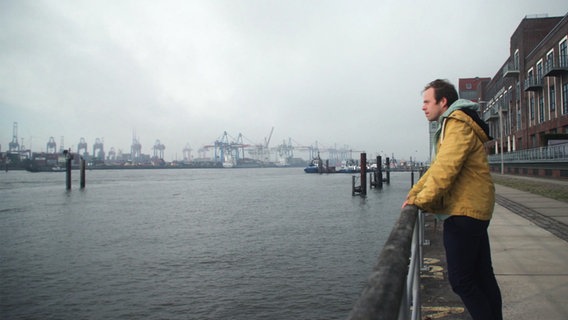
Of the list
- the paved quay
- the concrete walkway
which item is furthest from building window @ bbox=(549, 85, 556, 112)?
the paved quay

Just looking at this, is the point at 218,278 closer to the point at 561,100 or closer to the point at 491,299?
the point at 491,299

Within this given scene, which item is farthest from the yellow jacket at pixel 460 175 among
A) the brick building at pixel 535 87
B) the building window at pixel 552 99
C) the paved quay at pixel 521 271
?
the building window at pixel 552 99

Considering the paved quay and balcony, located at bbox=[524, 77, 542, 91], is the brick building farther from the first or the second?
the paved quay

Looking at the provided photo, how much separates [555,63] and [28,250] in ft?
120

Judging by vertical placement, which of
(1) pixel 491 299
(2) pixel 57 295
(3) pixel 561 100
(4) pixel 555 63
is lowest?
(2) pixel 57 295

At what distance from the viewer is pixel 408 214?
2.96 metres

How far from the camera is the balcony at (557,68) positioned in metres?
31.3

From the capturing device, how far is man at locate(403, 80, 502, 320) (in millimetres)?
2445

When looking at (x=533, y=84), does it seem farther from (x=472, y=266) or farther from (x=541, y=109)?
(x=472, y=266)

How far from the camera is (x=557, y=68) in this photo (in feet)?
103

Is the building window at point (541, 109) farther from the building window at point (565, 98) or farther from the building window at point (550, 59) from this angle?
Result: the building window at point (565, 98)

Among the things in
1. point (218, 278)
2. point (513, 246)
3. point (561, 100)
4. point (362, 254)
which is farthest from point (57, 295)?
point (561, 100)

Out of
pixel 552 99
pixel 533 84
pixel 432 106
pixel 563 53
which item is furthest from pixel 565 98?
pixel 432 106

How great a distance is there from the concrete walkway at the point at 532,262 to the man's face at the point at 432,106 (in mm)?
1968
